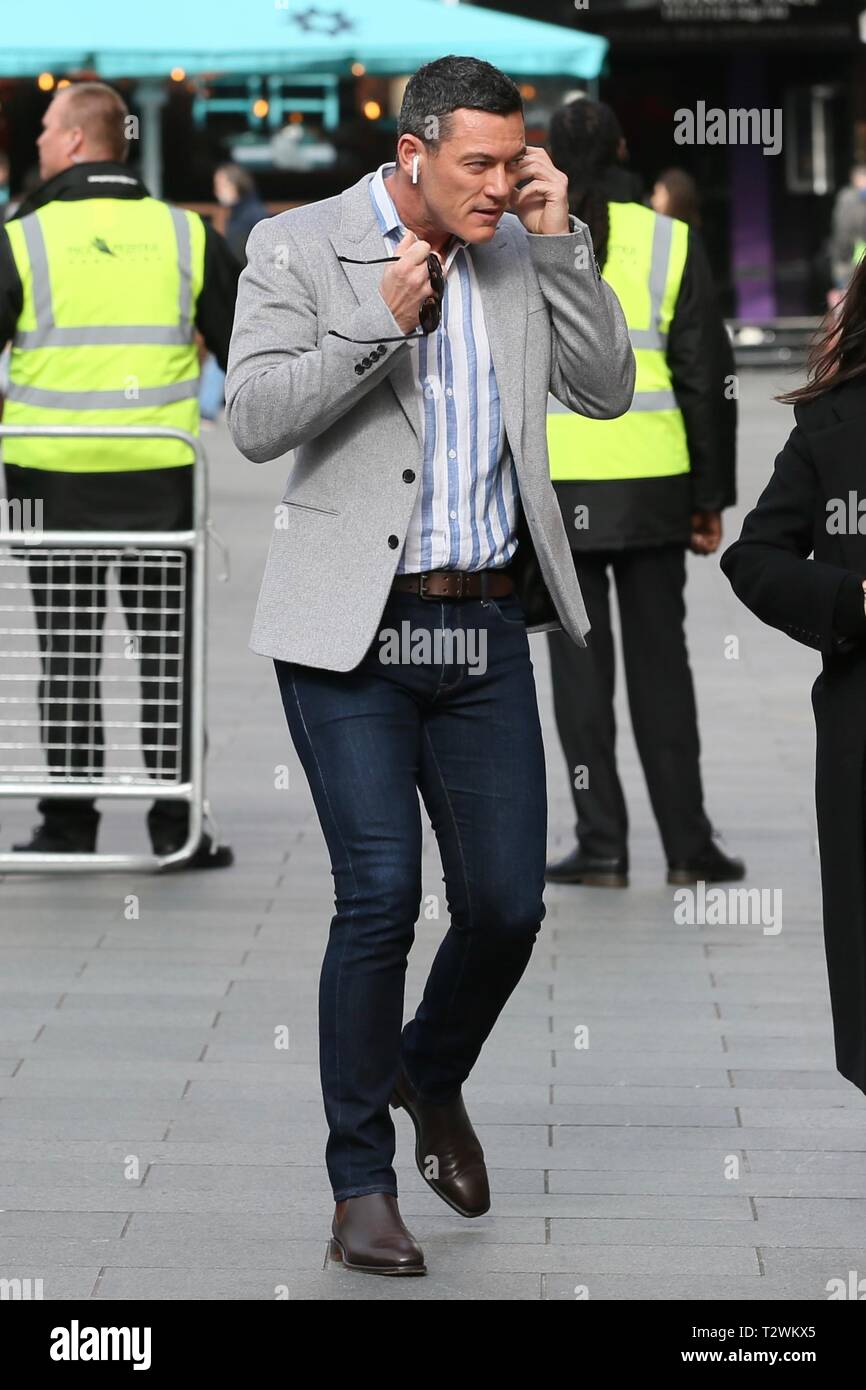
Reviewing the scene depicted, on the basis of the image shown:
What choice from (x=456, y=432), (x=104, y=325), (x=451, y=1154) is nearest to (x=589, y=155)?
(x=104, y=325)

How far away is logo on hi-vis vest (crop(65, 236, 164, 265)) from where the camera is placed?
7004 millimetres

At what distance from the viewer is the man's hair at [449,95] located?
3912 millimetres

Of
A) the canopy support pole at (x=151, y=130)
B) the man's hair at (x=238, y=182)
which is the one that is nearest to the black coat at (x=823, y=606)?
the man's hair at (x=238, y=182)

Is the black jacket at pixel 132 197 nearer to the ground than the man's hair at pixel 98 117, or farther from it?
nearer to the ground

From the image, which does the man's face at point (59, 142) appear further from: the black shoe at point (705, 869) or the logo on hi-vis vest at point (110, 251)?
the black shoe at point (705, 869)

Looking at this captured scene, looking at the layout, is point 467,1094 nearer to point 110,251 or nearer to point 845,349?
point 845,349

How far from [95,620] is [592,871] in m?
1.60

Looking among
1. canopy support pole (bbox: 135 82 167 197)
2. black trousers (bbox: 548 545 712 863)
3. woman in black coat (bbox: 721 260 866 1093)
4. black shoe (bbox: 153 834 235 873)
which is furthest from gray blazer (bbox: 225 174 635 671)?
canopy support pole (bbox: 135 82 167 197)

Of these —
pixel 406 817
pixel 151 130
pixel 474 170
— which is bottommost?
pixel 406 817

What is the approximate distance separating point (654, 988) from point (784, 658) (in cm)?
519

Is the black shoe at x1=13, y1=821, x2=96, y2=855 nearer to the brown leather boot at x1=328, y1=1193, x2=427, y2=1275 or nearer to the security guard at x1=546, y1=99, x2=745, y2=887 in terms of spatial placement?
the security guard at x1=546, y1=99, x2=745, y2=887

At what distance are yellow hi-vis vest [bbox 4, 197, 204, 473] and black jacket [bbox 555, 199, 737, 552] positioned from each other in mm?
1209

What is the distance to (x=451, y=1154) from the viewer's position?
4359mm
